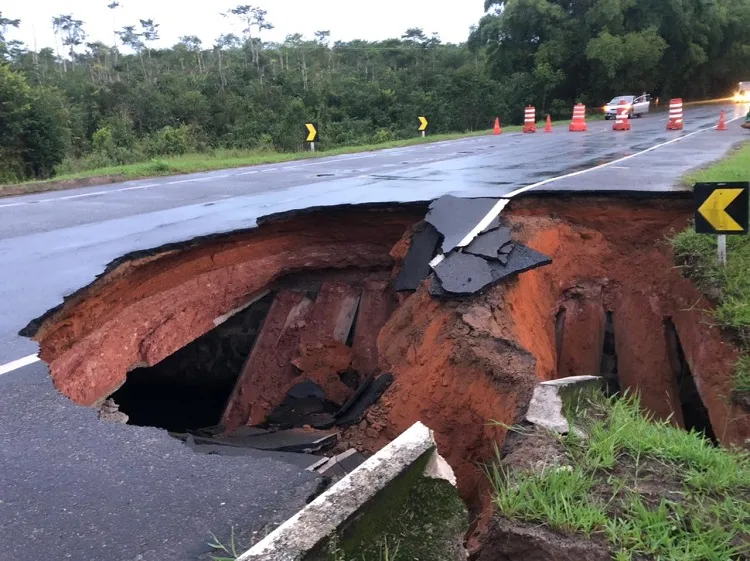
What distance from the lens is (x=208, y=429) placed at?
6.70 meters

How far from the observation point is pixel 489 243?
5.89m

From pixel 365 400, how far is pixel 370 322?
6.43 ft

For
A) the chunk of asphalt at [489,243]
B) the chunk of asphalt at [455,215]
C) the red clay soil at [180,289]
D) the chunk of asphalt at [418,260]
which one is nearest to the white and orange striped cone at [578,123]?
the chunk of asphalt at [455,215]

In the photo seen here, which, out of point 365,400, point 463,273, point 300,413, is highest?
point 463,273

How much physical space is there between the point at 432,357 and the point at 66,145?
1941 cm

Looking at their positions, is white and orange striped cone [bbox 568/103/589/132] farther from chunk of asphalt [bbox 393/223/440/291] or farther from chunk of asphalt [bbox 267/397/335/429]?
chunk of asphalt [bbox 267/397/335/429]

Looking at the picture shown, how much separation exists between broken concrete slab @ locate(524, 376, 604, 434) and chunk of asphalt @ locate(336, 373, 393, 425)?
2.07 m

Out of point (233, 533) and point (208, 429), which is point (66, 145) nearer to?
point (208, 429)

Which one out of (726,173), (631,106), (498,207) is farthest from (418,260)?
(631,106)

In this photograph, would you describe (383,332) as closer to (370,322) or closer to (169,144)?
(370,322)

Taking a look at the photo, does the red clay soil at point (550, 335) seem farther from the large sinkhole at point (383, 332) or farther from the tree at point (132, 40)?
the tree at point (132, 40)

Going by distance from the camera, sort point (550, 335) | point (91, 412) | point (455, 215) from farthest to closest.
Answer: point (455, 215) < point (550, 335) < point (91, 412)

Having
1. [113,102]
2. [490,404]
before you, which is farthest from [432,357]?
[113,102]

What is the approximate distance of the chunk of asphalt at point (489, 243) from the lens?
18.7 feet
